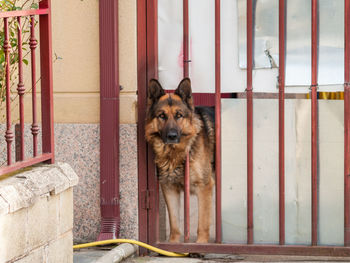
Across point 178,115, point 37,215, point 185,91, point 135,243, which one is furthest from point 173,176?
point 37,215

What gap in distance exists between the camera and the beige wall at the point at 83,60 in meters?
5.12

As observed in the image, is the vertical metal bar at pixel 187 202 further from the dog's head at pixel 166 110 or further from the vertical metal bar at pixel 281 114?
the vertical metal bar at pixel 281 114

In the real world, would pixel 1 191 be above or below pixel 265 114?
below

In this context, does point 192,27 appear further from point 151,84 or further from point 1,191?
point 1,191

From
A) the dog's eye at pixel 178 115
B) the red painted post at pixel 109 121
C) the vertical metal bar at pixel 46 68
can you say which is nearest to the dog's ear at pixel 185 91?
the dog's eye at pixel 178 115

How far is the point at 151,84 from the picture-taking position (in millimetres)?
4988

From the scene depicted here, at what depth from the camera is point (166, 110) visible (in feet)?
16.5

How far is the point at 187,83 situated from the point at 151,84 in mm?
303

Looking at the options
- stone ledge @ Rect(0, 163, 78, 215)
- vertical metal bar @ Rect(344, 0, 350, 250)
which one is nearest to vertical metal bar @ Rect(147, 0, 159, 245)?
stone ledge @ Rect(0, 163, 78, 215)

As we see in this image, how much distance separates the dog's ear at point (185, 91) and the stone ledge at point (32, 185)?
1408 mm

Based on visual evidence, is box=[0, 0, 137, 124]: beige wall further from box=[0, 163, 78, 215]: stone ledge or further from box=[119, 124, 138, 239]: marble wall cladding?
box=[0, 163, 78, 215]: stone ledge

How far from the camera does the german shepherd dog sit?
503 centimetres

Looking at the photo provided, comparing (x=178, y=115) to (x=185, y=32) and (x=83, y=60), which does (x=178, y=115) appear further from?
(x=83, y=60)

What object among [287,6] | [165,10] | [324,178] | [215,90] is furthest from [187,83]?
[324,178]
